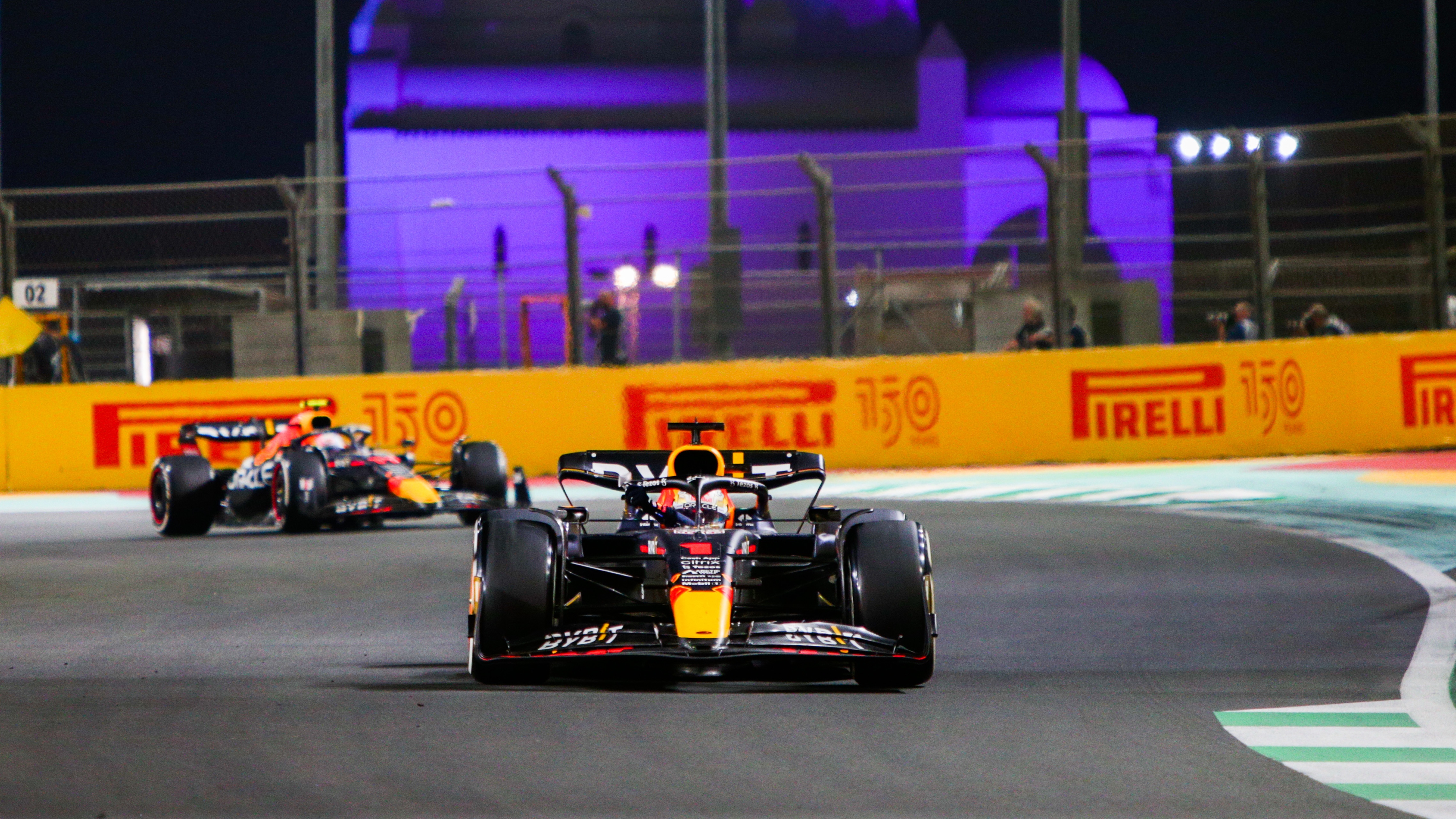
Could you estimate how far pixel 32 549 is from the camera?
41.5 feet

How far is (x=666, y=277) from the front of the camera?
22562 millimetres

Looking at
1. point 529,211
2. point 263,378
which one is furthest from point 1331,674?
point 529,211

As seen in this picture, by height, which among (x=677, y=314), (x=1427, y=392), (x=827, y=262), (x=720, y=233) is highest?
(x=720, y=233)

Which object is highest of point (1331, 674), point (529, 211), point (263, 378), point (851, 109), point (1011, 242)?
point (851, 109)

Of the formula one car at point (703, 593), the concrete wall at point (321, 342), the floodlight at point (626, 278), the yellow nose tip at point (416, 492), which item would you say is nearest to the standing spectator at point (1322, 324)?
the floodlight at point (626, 278)

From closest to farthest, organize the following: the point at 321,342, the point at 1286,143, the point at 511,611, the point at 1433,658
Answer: the point at 511,611, the point at 1433,658, the point at 1286,143, the point at 321,342

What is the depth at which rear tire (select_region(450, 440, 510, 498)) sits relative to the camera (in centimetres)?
1366

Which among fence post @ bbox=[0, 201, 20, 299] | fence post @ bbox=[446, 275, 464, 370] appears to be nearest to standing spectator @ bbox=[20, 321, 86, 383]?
fence post @ bbox=[0, 201, 20, 299]

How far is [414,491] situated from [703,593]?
287 inches

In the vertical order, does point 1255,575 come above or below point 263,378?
below

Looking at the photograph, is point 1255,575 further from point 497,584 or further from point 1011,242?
point 1011,242

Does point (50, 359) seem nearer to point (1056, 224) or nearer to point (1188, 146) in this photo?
point (1056, 224)

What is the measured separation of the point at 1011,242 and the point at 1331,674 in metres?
15.8

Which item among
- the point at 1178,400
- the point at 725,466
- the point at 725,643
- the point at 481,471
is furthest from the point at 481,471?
the point at 725,643
